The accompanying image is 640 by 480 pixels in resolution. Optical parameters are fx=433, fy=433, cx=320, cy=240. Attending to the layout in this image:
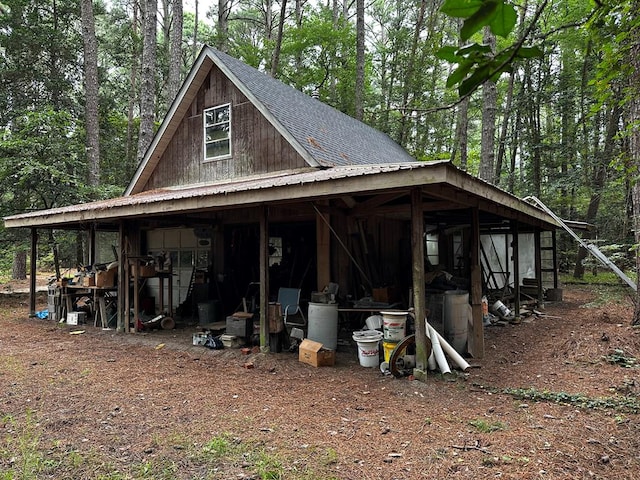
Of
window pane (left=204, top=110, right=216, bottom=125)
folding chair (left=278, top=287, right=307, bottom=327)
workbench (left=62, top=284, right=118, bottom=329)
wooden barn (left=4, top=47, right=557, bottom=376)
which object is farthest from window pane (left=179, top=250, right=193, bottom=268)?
folding chair (left=278, top=287, right=307, bottom=327)

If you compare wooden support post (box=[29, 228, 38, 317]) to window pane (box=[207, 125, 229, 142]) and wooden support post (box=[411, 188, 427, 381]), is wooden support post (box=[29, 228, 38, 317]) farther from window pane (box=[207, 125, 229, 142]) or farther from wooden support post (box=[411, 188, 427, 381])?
wooden support post (box=[411, 188, 427, 381])

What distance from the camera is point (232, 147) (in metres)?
9.35

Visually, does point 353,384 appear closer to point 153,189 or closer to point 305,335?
point 305,335

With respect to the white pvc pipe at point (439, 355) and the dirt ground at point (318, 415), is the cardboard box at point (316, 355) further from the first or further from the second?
the white pvc pipe at point (439, 355)

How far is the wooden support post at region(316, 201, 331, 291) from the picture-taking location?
7.66m

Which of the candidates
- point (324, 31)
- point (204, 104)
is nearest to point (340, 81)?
point (324, 31)

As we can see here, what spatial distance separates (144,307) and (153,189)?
9.63 feet

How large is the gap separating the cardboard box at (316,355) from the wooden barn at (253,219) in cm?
74

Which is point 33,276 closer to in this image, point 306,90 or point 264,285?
point 264,285

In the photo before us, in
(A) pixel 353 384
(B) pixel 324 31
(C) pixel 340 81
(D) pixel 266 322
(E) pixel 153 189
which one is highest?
(B) pixel 324 31

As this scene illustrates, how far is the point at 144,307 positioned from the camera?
1013 cm

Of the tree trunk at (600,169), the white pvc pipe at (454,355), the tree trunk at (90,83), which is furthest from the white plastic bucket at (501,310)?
the tree trunk at (90,83)

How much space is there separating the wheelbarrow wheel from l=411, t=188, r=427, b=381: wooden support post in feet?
0.38

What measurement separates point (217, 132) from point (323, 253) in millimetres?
4088
